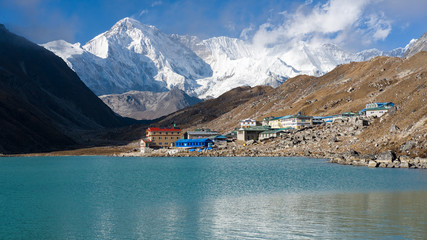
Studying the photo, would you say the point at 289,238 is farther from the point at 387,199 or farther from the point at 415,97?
the point at 415,97

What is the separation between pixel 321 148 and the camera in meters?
128

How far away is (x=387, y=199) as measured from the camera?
49531mm

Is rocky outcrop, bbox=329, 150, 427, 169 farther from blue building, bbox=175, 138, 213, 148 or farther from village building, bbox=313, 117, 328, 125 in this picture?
village building, bbox=313, 117, 328, 125

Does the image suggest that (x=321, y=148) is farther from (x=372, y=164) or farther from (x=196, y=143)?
(x=196, y=143)

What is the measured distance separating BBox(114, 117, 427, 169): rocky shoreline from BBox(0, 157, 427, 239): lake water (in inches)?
637

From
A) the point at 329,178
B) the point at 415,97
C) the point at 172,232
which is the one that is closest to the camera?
the point at 172,232

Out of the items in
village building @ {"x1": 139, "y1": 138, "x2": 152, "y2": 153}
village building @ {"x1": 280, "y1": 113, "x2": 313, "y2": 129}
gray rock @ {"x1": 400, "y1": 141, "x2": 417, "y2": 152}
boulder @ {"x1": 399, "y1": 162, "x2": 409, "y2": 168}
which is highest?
village building @ {"x1": 280, "y1": 113, "x2": 313, "y2": 129}

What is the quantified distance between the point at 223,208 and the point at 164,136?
138m

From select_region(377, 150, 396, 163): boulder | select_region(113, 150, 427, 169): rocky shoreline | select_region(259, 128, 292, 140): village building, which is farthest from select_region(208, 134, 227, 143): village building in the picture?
select_region(377, 150, 396, 163): boulder

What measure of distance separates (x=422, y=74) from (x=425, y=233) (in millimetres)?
157382

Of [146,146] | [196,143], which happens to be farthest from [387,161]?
[146,146]

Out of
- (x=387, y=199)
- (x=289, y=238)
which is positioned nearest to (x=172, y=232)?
(x=289, y=238)

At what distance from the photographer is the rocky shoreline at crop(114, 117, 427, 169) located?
9169cm

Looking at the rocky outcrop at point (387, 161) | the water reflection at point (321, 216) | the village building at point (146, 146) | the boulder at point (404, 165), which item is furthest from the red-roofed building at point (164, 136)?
the water reflection at point (321, 216)
